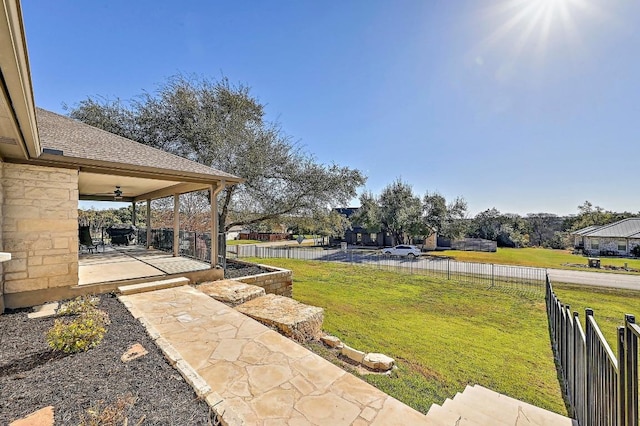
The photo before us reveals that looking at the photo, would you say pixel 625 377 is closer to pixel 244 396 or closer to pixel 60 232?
pixel 244 396

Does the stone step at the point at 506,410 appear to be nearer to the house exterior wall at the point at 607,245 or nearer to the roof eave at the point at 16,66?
the roof eave at the point at 16,66

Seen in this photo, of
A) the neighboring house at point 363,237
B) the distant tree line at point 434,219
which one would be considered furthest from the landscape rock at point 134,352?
the neighboring house at point 363,237

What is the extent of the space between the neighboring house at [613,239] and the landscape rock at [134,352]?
39404 millimetres

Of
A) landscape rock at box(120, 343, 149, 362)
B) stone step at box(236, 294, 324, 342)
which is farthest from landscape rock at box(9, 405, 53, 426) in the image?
stone step at box(236, 294, 324, 342)

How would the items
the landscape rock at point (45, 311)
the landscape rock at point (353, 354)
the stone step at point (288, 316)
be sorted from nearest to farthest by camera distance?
the landscape rock at point (45, 311) < the stone step at point (288, 316) < the landscape rock at point (353, 354)

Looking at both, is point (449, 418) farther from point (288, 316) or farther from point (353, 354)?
point (288, 316)

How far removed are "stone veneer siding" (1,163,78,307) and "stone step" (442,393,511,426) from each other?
6.79m

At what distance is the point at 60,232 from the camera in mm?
5113

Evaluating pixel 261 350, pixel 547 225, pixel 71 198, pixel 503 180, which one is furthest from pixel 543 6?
pixel 547 225

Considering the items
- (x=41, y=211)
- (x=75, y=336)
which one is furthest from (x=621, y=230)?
(x=41, y=211)

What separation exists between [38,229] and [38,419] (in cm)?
439

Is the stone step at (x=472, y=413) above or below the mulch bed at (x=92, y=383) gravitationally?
below

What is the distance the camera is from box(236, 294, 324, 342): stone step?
454cm

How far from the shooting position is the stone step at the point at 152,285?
18.3 feet
